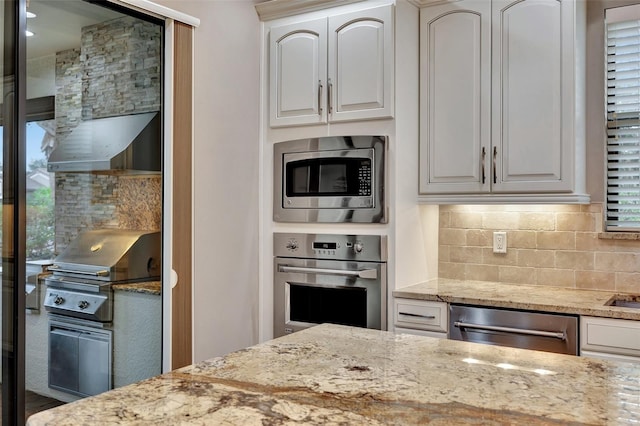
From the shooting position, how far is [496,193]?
2.96 meters

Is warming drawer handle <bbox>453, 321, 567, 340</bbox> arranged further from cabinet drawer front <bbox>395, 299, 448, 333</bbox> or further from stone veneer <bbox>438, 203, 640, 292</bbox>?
stone veneer <bbox>438, 203, 640, 292</bbox>

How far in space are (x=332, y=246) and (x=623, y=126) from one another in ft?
5.38

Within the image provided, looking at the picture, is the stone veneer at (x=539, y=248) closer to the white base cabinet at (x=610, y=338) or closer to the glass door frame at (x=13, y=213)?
the white base cabinet at (x=610, y=338)

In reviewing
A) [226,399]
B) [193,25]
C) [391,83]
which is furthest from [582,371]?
[193,25]

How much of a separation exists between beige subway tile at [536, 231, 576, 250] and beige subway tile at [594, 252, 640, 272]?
0.14m

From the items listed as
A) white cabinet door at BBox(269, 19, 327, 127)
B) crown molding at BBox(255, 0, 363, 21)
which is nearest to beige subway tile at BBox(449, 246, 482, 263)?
white cabinet door at BBox(269, 19, 327, 127)

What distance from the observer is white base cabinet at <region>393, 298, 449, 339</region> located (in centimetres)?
282

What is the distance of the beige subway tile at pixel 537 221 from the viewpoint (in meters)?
3.13

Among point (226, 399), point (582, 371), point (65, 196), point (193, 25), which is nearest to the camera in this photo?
point (226, 399)

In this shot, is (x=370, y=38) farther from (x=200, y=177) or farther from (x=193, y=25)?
(x=200, y=177)

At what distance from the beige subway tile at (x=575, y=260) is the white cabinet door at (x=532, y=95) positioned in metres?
0.48

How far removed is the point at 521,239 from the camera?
3.23 meters

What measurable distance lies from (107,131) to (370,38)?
1446mm

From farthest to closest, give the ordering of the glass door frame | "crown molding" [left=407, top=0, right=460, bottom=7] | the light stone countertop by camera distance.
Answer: "crown molding" [left=407, top=0, right=460, bottom=7], the glass door frame, the light stone countertop
